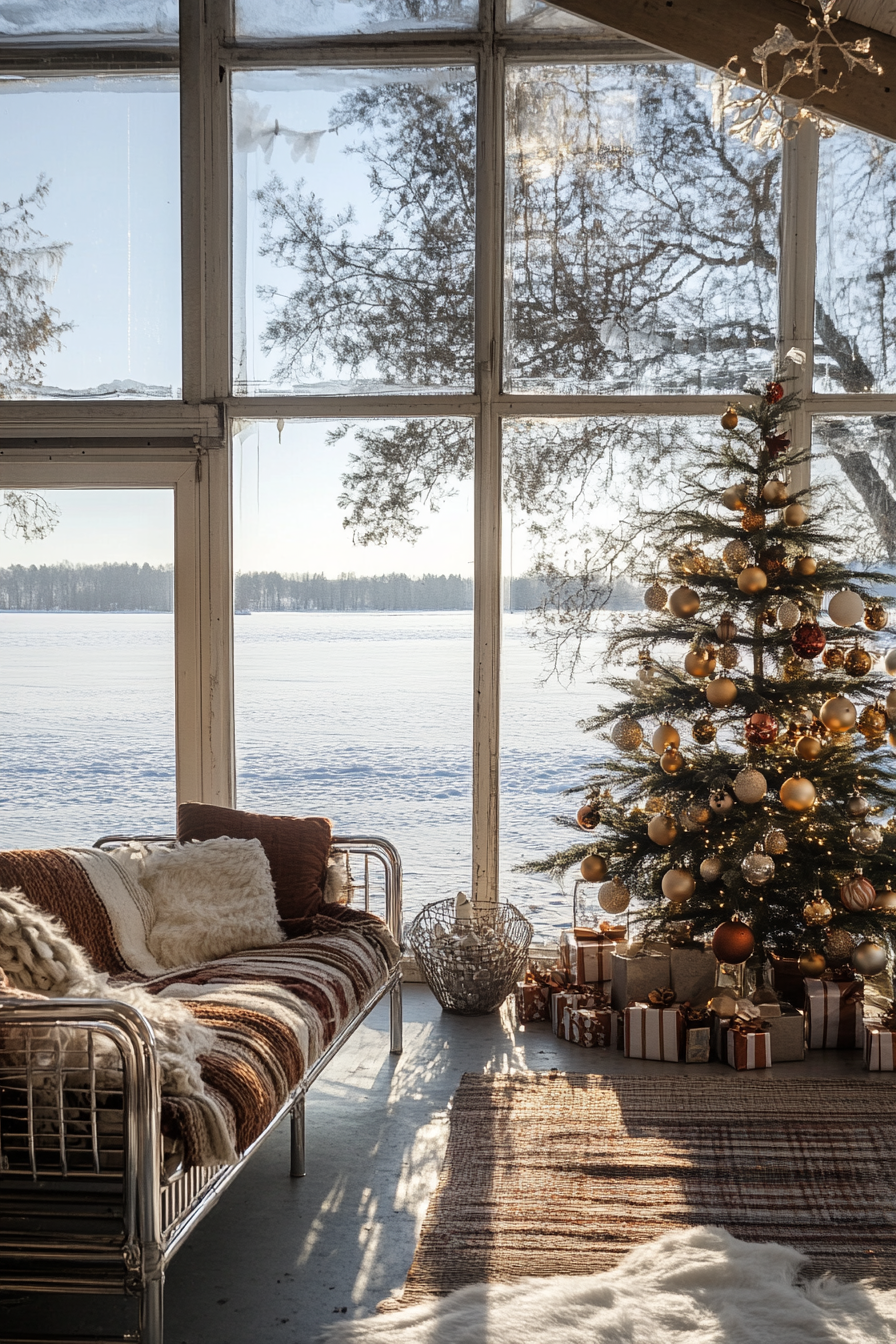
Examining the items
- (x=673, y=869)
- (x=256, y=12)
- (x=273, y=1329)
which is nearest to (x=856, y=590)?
(x=673, y=869)

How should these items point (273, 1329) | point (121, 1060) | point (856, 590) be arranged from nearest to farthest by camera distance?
point (121, 1060) < point (273, 1329) < point (856, 590)

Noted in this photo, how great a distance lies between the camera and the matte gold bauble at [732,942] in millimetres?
3971

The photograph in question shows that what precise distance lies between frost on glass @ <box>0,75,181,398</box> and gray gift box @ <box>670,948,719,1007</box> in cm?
316

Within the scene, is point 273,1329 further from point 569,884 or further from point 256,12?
point 256,12

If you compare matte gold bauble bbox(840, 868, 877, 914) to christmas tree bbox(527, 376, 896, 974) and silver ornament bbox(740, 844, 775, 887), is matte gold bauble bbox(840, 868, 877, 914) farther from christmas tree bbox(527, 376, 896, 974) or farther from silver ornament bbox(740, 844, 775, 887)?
silver ornament bbox(740, 844, 775, 887)

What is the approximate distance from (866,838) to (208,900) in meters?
2.15

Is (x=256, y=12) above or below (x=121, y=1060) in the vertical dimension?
above

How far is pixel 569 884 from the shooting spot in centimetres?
496

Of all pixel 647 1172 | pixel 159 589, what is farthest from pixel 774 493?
pixel 159 589

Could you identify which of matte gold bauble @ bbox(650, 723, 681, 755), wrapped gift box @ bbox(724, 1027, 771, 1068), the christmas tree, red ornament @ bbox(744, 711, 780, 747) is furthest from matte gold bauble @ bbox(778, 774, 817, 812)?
wrapped gift box @ bbox(724, 1027, 771, 1068)

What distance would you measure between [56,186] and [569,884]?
3.67 meters

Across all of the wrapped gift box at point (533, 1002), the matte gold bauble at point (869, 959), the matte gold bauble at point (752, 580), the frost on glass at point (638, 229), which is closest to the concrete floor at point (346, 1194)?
the wrapped gift box at point (533, 1002)

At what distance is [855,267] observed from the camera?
15.9 ft

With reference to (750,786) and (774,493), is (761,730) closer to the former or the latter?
(750,786)
